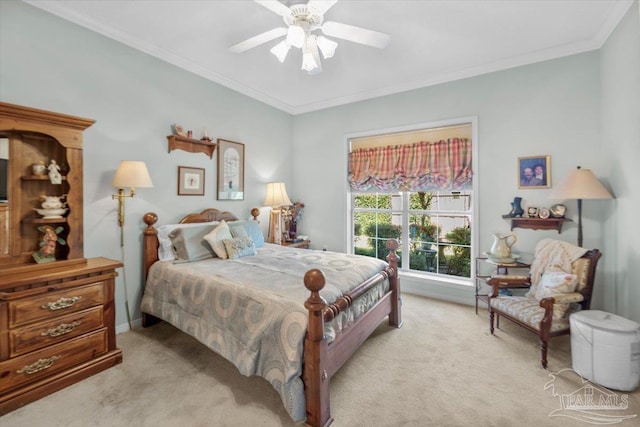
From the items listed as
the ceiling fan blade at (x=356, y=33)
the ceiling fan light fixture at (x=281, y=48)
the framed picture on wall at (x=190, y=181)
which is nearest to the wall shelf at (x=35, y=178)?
the framed picture on wall at (x=190, y=181)

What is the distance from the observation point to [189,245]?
291cm

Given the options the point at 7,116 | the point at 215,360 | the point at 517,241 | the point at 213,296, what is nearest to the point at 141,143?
the point at 7,116

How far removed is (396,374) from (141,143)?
3.26m

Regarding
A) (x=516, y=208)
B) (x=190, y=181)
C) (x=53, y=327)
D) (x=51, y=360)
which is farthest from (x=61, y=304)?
(x=516, y=208)

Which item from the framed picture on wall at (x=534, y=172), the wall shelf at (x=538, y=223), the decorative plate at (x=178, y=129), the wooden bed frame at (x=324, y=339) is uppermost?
the decorative plate at (x=178, y=129)

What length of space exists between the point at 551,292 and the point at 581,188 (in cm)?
101

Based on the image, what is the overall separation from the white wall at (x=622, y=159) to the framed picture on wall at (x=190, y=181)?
4218 millimetres

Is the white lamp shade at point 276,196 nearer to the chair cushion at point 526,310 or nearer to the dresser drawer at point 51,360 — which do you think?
the dresser drawer at point 51,360

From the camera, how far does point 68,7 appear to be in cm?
239

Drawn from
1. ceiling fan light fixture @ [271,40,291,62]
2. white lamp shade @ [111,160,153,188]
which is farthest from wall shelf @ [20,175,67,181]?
ceiling fan light fixture @ [271,40,291,62]

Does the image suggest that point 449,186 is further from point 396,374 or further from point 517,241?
point 396,374

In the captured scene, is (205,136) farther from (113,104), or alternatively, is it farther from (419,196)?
(419,196)

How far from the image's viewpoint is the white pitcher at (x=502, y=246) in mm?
3076

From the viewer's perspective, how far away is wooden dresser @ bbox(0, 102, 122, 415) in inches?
72.2
